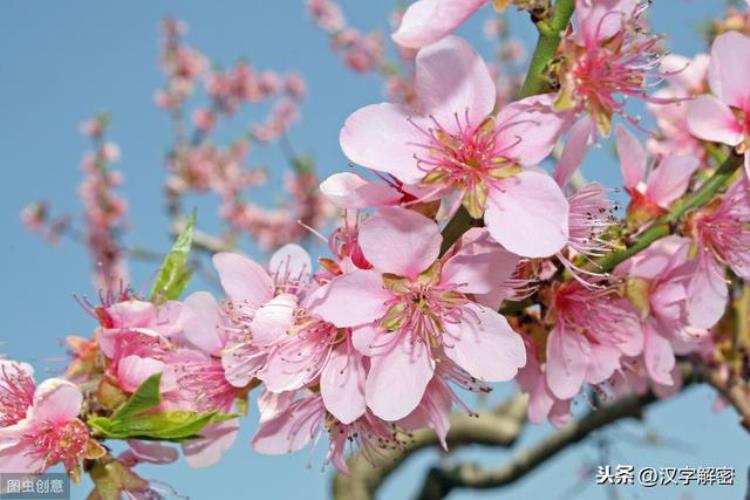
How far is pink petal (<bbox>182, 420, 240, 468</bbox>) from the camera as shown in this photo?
4.73 ft

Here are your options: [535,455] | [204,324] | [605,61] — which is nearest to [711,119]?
[605,61]

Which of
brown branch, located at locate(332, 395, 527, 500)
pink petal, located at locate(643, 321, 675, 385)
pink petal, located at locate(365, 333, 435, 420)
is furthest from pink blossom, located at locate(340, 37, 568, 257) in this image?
brown branch, located at locate(332, 395, 527, 500)

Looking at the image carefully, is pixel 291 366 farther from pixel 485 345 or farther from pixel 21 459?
pixel 21 459

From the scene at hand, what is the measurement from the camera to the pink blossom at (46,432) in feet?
4.16

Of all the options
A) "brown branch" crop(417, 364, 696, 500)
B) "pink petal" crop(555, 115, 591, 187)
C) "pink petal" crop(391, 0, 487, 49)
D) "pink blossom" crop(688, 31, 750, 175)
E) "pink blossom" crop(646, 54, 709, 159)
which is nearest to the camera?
"pink petal" crop(391, 0, 487, 49)

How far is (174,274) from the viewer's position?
1.51m

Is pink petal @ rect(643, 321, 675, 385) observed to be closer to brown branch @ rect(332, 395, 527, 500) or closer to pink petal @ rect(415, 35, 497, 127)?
pink petal @ rect(415, 35, 497, 127)

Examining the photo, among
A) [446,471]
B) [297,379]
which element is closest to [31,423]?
[297,379]

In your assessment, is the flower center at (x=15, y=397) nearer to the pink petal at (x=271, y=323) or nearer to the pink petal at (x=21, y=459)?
the pink petal at (x=21, y=459)

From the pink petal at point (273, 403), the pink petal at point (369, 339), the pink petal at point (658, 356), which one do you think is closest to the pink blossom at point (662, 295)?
the pink petal at point (658, 356)

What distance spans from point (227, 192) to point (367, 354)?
23.4 feet

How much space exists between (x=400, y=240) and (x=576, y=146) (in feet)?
0.88

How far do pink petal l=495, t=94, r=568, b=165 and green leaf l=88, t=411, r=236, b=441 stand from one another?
0.58 metres

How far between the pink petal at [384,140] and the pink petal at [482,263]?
0.11 m
